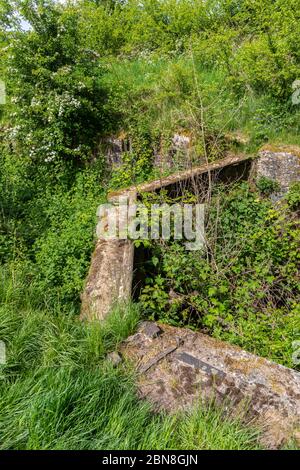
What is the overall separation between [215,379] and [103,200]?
11.2ft

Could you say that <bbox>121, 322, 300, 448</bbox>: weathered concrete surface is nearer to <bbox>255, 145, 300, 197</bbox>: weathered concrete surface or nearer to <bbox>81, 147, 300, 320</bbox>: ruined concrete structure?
<bbox>81, 147, 300, 320</bbox>: ruined concrete structure

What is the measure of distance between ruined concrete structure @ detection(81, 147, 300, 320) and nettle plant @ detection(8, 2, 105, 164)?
1786 millimetres

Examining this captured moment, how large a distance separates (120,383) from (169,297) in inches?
54.2

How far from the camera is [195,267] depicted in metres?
4.04

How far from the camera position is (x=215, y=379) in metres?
2.76

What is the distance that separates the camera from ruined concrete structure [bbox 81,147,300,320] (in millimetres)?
3672

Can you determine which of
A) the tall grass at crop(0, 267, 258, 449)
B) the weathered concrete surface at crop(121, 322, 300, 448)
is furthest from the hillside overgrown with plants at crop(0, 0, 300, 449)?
the weathered concrete surface at crop(121, 322, 300, 448)

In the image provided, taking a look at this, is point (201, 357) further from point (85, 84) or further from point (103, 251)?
point (85, 84)

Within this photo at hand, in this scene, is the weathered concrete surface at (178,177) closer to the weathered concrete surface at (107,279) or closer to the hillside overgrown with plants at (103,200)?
the hillside overgrown with plants at (103,200)
